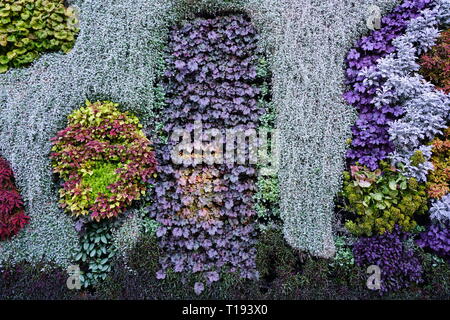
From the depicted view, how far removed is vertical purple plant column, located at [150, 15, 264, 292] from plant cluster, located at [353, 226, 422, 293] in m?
1.04

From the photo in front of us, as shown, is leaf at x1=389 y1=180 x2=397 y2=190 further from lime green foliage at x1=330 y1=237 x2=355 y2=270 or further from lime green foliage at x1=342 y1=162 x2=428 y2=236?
lime green foliage at x1=330 y1=237 x2=355 y2=270

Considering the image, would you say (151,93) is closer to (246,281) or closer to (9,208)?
(9,208)

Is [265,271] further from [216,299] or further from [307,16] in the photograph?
[307,16]

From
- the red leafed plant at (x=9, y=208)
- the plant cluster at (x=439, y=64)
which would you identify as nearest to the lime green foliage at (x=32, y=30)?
the red leafed plant at (x=9, y=208)

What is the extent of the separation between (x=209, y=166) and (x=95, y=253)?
1.35 m

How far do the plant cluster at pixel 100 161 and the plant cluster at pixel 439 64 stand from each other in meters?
2.79

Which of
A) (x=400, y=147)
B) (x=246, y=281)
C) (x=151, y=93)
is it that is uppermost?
(x=151, y=93)

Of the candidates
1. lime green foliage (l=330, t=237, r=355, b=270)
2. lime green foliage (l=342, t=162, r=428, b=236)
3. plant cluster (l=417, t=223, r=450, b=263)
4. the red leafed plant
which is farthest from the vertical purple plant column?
plant cluster (l=417, t=223, r=450, b=263)

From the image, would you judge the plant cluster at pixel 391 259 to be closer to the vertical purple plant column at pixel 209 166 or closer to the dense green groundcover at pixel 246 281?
the dense green groundcover at pixel 246 281

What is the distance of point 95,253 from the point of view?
333 cm

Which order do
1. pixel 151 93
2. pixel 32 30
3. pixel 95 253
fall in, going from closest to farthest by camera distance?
pixel 95 253 < pixel 151 93 < pixel 32 30

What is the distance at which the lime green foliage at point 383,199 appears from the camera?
3.16 meters

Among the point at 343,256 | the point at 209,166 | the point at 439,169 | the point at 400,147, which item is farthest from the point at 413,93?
the point at 209,166

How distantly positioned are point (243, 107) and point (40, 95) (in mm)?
1983
